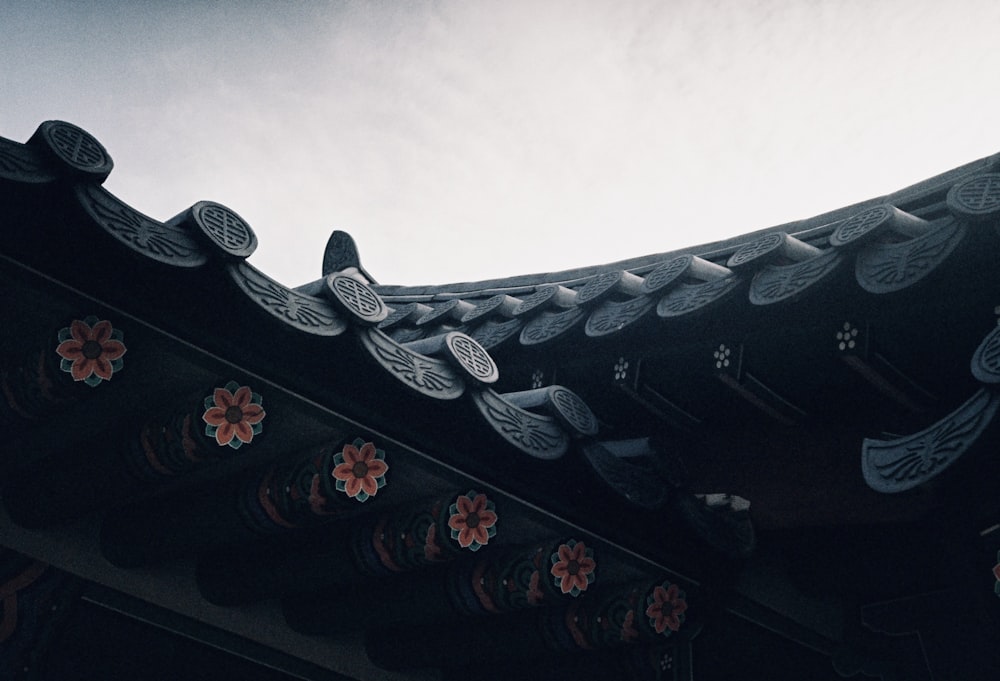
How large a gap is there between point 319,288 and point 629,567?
1.58m

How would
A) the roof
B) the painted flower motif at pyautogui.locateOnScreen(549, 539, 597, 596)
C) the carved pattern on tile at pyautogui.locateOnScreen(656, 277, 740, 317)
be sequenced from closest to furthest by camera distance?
the roof
the painted flower motif at pyautogui.locateOnScreen(549, 539, 597, 596)
the carved pattern on tile at pyautogui.locateOnScreen(656, 277, 740, 317)

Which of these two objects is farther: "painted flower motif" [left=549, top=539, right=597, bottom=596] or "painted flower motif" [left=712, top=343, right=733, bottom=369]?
"painted flower motif" [left=712, top=343, right=733, bottom=369]

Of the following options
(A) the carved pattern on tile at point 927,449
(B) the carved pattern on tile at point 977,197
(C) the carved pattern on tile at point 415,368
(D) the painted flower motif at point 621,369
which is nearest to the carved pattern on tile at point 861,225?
(B) the carved pattern on tile at point 977,197

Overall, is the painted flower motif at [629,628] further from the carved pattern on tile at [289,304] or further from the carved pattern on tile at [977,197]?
the carved pattern on tile at [977,197]

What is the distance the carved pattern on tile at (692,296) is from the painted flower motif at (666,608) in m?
1.02

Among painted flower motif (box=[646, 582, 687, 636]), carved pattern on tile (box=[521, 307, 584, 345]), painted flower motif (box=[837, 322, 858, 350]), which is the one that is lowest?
painted flower motif (box=[646, 582, 687, 636])

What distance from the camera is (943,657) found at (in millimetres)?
2871

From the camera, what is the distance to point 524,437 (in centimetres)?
273

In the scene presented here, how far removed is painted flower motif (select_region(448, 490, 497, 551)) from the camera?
9.15ft

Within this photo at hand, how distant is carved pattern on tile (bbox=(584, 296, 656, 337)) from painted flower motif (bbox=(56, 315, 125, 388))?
5.99 feet

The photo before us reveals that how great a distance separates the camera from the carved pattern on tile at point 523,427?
8.78 feet

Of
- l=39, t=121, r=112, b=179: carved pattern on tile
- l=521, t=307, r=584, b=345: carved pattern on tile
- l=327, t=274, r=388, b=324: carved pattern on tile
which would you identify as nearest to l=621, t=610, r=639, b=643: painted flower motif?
l=521, t=307, r=584, b=345: carved pattern on tile

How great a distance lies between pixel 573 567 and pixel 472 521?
44 cm

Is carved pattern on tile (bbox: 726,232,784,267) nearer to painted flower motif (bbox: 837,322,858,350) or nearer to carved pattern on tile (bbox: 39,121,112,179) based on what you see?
painted flower motif (bbox: 837,322,858,350)
